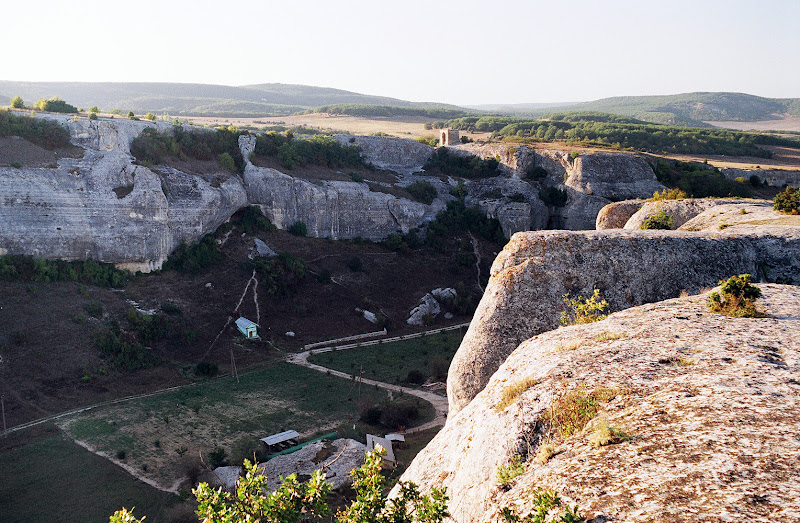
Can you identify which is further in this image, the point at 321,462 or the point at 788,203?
the point at 788,203

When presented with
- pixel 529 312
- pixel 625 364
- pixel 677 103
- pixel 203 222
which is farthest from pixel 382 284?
pixel 677 103

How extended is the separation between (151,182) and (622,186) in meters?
32.1

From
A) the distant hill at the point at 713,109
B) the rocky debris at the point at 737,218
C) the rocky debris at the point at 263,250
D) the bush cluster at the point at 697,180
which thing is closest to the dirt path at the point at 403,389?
the rocky debris at the point at 263,250

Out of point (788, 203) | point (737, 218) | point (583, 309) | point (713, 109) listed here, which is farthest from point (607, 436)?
point (713, 109)

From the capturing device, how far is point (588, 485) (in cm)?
605

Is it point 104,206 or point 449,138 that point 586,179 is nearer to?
point 449,138

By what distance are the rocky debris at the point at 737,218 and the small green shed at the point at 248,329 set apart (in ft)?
66.9

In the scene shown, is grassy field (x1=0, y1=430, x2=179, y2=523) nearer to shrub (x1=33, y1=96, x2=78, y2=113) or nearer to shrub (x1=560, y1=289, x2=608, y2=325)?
shrub (x1=560, y1=289, x2=608, y2=325)

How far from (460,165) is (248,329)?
2669 cm

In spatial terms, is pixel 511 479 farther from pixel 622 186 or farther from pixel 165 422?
pixel 622 186

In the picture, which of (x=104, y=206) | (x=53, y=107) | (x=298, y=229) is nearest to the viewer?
(x=104, y=206)

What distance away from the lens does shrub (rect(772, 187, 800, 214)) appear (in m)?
21.0

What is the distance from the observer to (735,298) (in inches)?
407

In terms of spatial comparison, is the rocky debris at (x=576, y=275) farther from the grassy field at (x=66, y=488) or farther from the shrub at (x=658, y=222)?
the grassy field at (x=66, y=488)
